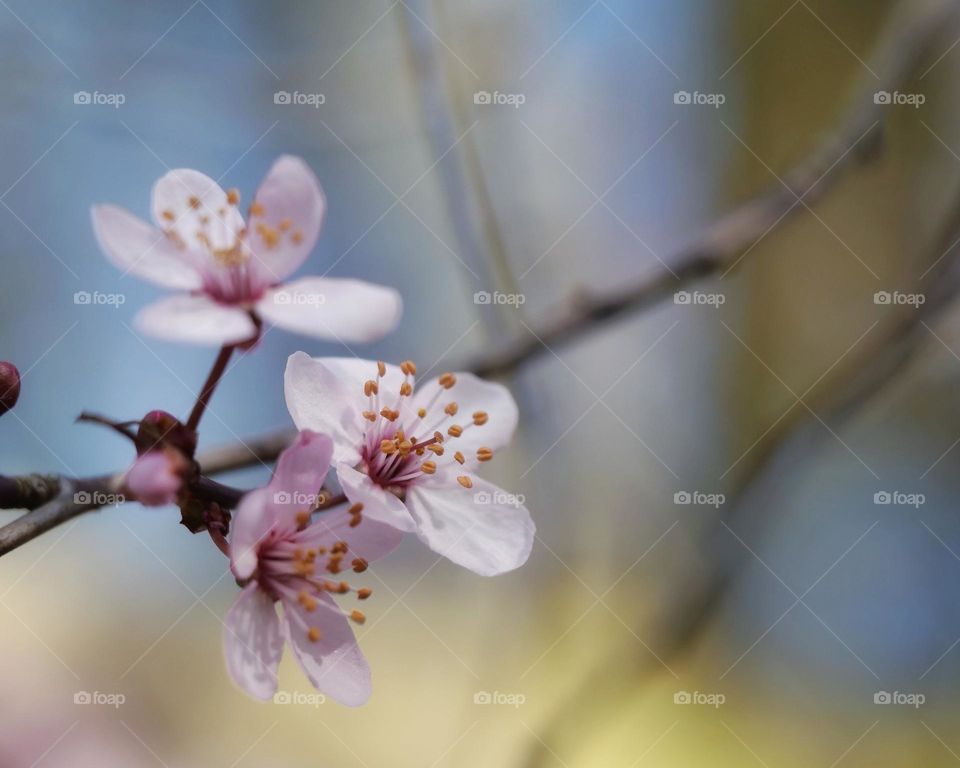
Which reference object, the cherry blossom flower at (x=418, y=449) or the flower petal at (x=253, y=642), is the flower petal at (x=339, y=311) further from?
the flower petal at (x=253, y=642)

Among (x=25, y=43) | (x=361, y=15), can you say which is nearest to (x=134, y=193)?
(x=25, y=43)

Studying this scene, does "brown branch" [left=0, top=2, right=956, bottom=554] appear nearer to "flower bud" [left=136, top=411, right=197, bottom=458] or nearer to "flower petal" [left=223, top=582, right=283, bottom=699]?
"flower bud" [left=136, top=411, right=197, bottom=458]

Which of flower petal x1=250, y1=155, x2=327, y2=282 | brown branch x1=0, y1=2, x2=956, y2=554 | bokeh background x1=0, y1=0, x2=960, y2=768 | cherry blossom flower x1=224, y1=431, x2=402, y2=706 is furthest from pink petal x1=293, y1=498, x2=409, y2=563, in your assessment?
bokeh background x1=0, y1=0, x2=960, y2=768

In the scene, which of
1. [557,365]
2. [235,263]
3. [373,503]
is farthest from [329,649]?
[557,365]

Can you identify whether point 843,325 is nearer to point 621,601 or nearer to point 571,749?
point 621,601

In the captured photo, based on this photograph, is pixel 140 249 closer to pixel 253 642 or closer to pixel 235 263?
pixel 235 263

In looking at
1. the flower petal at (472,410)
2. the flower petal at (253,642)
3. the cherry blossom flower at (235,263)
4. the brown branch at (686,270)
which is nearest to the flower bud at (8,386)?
the brown branch at (686,270)
